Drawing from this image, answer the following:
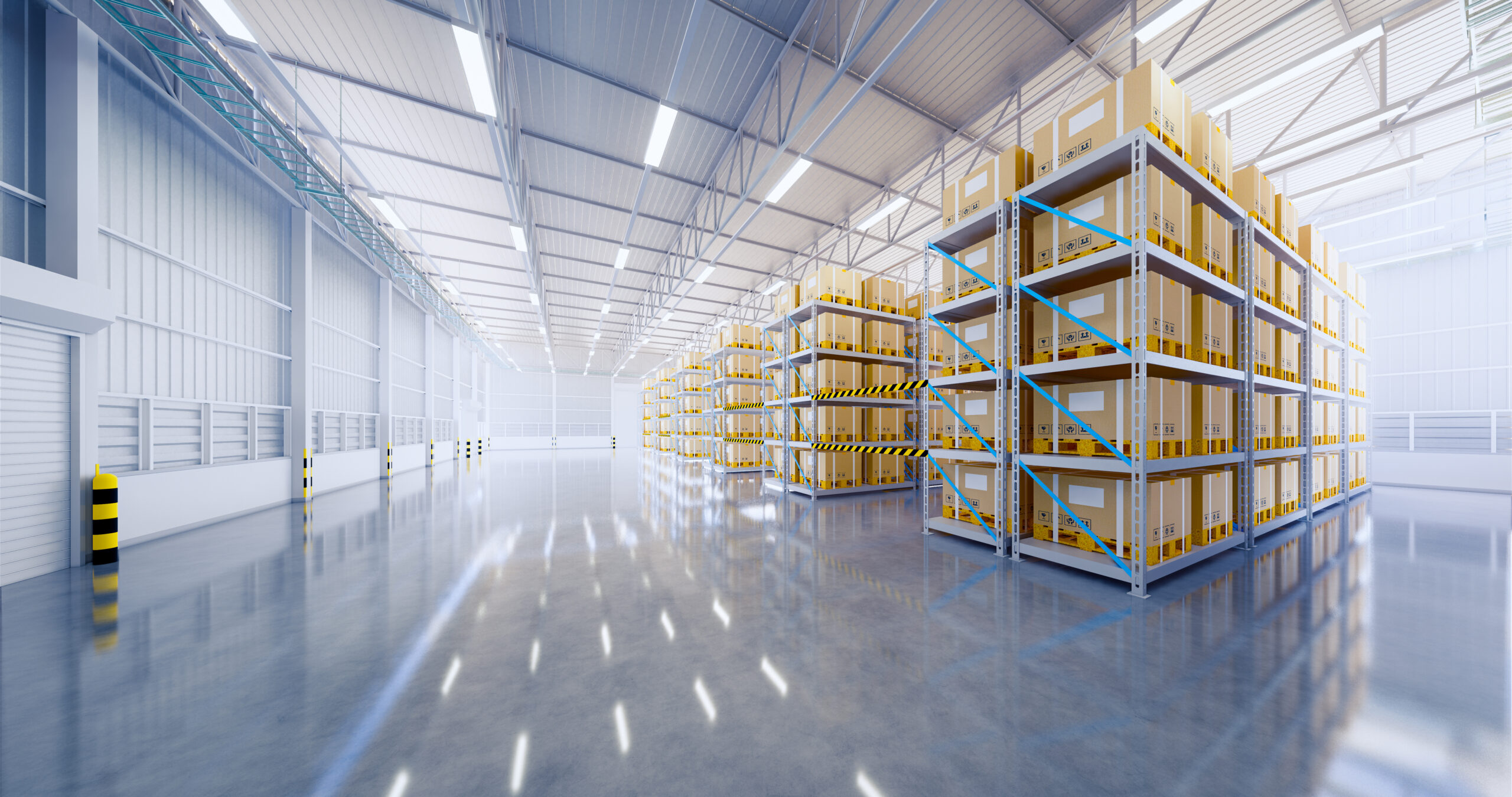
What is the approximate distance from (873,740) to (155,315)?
9.98m

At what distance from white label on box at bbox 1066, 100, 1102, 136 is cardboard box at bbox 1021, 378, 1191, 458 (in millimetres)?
2395

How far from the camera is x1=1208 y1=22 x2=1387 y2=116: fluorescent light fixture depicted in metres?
6.25

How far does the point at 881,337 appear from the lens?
30.8ft

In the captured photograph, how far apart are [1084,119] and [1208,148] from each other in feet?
4.68

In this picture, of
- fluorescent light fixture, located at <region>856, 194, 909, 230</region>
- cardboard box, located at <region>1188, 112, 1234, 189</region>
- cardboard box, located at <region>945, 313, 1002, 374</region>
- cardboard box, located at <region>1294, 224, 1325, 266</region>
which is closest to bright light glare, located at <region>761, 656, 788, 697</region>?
cardboard box, located at <region>945, 313, 1002, 374</region>

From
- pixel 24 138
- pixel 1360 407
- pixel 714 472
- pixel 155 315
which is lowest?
pixel 714 472

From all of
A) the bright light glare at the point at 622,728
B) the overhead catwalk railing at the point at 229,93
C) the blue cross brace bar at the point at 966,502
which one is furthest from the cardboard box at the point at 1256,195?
the overhead catwalk railing at the point at 229,93

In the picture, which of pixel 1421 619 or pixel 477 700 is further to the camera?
pixel 1421 619

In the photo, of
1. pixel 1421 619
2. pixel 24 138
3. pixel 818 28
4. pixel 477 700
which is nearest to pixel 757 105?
pixel 818 28

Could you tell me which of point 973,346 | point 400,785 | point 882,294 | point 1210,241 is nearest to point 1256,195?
point 1210,241

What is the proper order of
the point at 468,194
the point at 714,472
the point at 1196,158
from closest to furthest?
the point at 1196,158 < the point at 468,194 < the point at 714,472

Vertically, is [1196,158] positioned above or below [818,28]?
below

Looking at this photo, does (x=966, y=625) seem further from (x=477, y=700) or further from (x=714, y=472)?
(x=714, y=472)

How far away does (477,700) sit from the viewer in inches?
96.7
